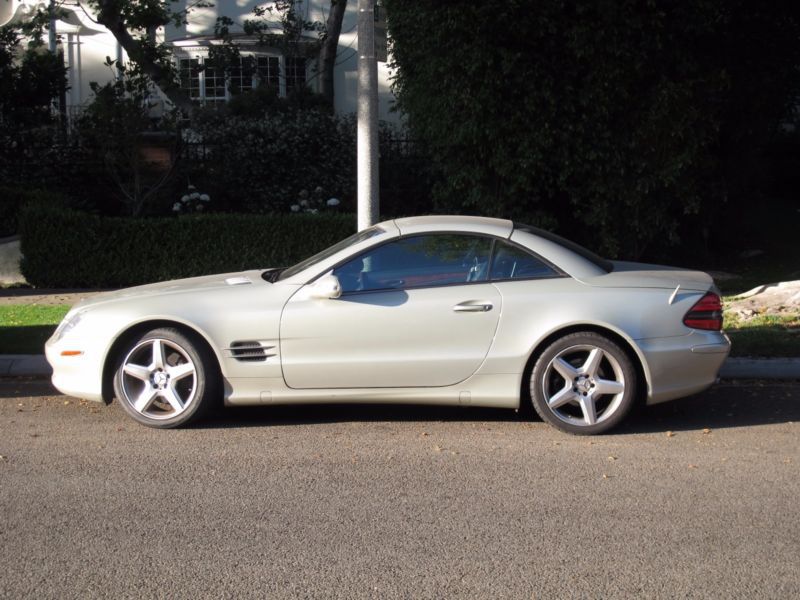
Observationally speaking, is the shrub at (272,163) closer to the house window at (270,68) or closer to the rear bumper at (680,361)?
the house window at (270,68)

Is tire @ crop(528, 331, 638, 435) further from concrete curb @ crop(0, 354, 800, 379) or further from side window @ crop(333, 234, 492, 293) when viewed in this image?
concrete curb @ crop(0, 354, 800, 379)

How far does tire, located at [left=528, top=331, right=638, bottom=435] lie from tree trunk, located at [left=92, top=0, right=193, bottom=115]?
12.9 metres

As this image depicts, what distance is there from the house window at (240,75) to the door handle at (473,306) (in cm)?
1555

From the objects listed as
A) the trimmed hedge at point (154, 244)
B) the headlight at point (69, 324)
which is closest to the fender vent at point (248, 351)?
the headlight at point (69, 324)

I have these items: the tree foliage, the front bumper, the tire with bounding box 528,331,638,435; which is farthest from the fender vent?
the tree foliage

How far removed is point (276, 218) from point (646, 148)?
5.09 m

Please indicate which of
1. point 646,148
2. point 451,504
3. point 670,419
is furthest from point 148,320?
point 646,148

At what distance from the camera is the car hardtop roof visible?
21.9 ft

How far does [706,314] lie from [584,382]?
94cm

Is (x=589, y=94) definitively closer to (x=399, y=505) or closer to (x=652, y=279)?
(x=652, y=279)

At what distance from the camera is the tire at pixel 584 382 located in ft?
20.7

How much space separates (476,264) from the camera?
6.58 m

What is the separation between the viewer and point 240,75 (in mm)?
21812

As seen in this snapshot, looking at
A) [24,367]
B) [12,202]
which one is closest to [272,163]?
[12,202]
